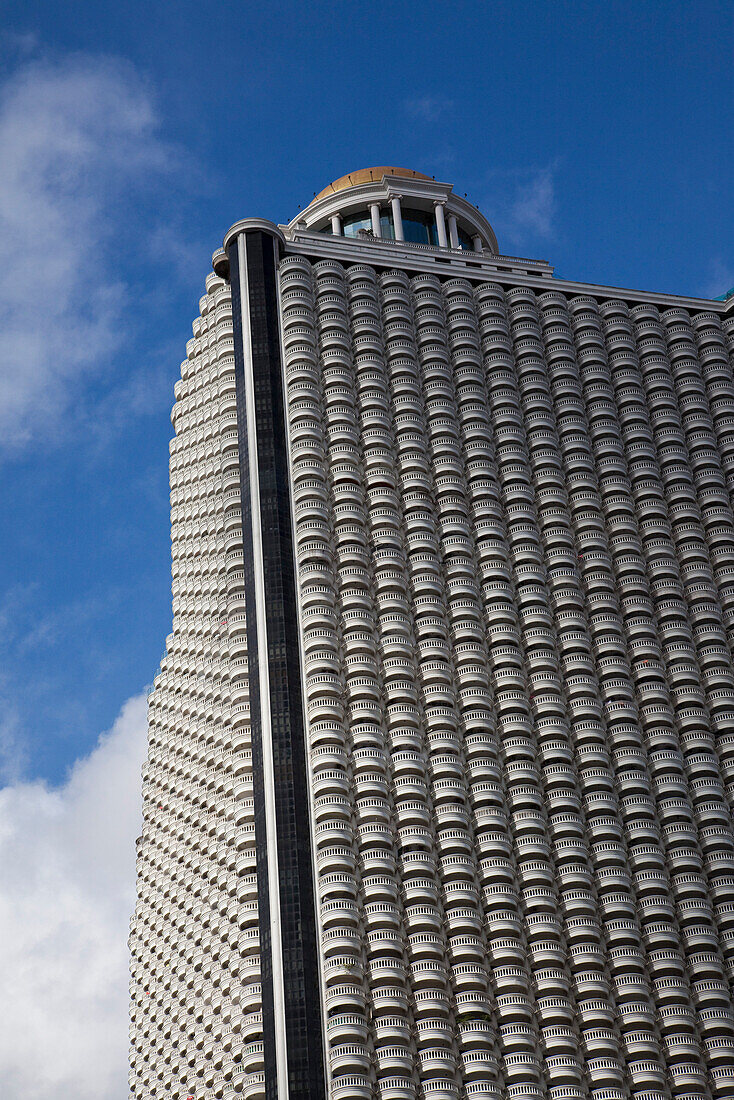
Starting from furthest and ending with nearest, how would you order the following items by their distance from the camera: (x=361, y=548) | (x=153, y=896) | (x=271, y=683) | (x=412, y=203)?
(x=412, y=203), (x=153, y=896), (x=361, y=548), (x=271, y=683)

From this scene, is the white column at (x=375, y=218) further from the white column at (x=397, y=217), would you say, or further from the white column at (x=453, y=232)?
the white column at (x=453, y=232)

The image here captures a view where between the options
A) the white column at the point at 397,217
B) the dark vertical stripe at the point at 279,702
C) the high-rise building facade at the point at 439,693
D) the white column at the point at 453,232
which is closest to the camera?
the dark vertical stripe at the point at 279,702

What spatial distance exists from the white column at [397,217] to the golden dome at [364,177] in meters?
2.99

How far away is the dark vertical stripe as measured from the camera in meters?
70.6

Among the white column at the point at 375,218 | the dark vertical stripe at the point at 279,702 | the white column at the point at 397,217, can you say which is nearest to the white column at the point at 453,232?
the white column at the point at 397,217

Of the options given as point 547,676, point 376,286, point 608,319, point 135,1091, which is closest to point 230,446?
point 376,286

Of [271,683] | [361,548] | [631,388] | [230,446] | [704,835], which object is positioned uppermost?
[631,388]

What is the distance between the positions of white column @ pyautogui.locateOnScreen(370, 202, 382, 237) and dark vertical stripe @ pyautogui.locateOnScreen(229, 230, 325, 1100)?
18844 mm

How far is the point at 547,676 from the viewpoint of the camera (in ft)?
281

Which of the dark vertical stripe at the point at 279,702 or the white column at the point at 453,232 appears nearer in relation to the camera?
the dark vertical stripe at the point at 279,702

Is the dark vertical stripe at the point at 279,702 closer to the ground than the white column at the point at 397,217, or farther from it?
closer to the ground

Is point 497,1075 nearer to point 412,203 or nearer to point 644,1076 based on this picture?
point 644,1076

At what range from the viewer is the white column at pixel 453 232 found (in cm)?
11712

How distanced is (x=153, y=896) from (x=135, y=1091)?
11.9 metres
